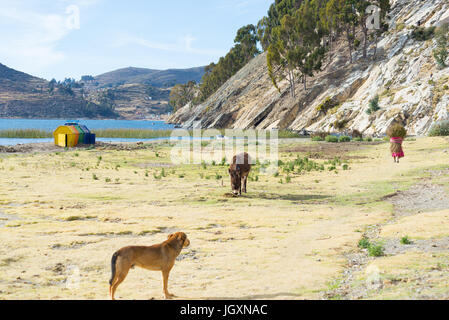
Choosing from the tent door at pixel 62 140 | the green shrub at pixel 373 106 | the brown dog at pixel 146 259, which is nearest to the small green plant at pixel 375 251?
the brown dog at pixel 146 259

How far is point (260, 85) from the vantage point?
12625 cm

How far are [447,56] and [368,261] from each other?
6888 centimetres

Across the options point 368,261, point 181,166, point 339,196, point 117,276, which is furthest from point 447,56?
point 117,276

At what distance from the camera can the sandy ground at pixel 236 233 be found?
8719 mm

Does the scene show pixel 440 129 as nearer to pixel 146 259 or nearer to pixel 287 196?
pixel 287 196

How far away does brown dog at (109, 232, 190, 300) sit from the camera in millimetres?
7551

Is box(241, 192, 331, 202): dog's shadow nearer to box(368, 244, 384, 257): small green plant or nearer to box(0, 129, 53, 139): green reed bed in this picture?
box(368, 244, 384, 257): small green plant

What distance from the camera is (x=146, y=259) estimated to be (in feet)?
26.0

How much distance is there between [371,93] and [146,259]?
7629 centimetres

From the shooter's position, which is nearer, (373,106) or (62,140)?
(62,140)

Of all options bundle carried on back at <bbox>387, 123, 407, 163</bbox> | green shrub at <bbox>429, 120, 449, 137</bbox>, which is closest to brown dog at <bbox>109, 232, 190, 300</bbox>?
bundle carried on back at <bbox>387, 123, 407, 163</bbox>

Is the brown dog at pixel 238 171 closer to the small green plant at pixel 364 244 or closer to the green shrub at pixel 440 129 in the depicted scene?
the small green plant at pixel 364 244

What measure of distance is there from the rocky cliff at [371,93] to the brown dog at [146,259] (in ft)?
180

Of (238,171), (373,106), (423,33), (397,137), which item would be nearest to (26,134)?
(373,106)
